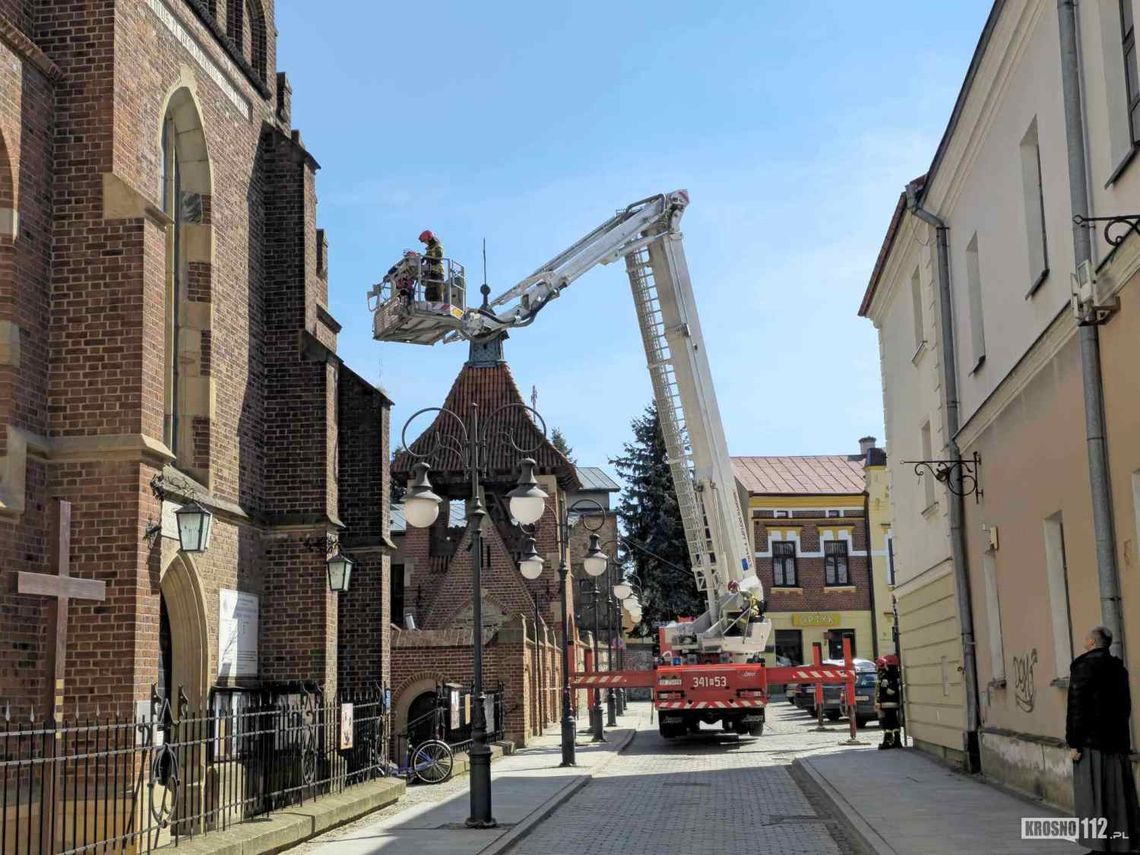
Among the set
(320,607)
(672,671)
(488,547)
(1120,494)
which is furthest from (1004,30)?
(488,547)

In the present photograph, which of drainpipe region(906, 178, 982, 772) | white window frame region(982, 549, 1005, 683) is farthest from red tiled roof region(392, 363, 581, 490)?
white window frame region(982, 549, 1005, 683)

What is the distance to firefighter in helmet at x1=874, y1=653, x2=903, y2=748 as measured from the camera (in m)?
24.1

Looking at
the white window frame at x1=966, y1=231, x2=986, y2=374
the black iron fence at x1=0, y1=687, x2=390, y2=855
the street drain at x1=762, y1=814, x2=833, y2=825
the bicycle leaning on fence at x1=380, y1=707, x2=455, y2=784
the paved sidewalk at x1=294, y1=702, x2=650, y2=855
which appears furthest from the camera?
the bicycle leaning on fence at x1=380, y1=707, x2=455, y2=784

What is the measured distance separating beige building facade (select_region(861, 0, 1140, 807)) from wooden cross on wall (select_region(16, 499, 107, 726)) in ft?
28.5

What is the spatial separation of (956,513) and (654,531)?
41.7 meters

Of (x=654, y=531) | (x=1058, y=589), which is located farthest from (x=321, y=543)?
(x=654, y=531)

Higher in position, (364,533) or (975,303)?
(975,303)

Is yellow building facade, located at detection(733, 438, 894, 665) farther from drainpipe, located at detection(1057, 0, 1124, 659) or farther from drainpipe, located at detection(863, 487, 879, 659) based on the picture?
drainpipe, located at detection(1057, 0, 1124, 659)

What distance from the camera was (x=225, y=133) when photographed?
17516 mm

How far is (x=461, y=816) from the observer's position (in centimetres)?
1505

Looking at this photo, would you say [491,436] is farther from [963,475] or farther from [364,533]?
[963,475]

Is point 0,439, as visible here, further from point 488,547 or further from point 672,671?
point 488,547

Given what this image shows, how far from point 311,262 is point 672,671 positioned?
1134 cm

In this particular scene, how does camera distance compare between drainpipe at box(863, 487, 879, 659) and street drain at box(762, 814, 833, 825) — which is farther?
drainpipe at box(863, 487, 879, 659)
